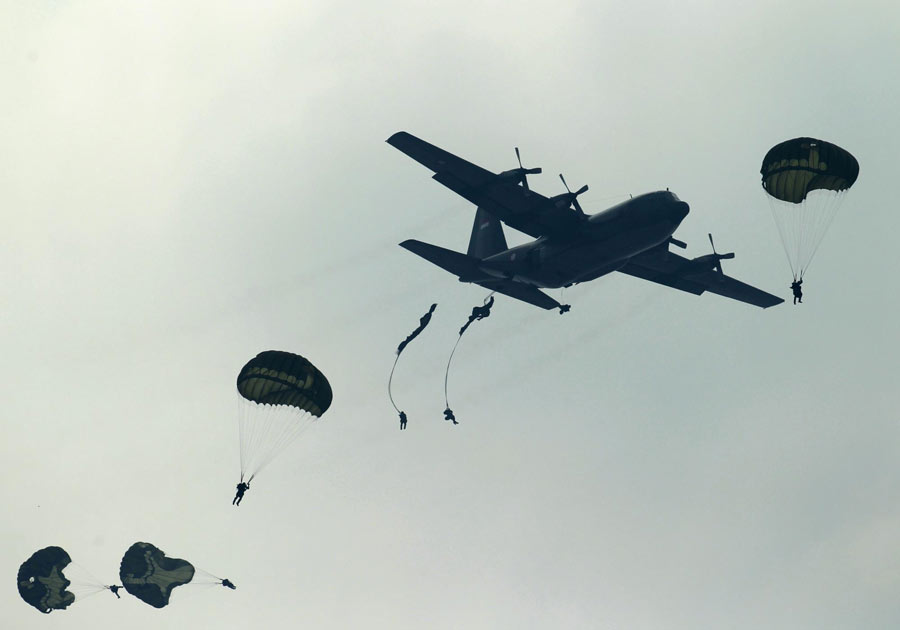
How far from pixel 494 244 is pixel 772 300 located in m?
17.0

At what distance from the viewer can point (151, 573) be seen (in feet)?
165

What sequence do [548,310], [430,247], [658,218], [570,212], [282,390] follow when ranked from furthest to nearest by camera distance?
[548,310] < [430,247] < [570,212] < [658,218] < [282,390]

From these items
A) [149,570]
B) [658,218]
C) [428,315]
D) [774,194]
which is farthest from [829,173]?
[149,570]

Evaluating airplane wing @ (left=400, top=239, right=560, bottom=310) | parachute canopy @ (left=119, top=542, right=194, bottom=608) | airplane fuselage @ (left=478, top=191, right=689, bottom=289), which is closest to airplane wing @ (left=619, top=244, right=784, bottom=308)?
airplane wing @ (left=400, top=239, right=560, bottom=310)

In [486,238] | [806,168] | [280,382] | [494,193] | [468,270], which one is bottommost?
[280,382]

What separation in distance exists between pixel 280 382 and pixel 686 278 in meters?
25.8

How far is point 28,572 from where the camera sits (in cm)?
5172

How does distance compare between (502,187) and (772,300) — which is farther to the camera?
(772,300)

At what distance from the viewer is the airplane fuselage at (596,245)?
4859 centimetres

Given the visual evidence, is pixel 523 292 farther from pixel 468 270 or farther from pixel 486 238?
pixel 486 238

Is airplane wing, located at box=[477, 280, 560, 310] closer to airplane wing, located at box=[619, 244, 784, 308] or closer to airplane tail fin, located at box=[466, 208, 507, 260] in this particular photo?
airplane wing, located at box=[619, 244, 784, 308]

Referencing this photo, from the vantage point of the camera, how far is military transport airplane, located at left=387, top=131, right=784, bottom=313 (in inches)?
1930

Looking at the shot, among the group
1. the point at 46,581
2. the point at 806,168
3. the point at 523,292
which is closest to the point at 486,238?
the point at 523,292

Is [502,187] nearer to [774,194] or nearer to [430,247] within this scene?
[430,247]
